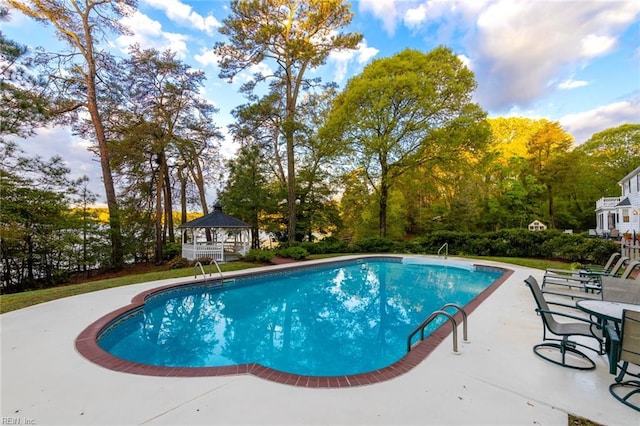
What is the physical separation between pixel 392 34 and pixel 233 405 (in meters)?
16.9

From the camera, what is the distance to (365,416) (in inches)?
93.4

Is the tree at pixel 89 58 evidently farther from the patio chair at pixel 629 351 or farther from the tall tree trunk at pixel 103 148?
the patio chair at pixel 629 351

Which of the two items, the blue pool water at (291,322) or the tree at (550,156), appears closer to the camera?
the blue pool water at (291,322)

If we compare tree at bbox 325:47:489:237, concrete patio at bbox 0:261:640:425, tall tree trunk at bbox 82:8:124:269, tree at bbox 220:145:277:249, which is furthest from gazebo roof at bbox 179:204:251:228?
concrete patio at bbox 0:261:640:425

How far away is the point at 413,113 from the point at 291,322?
46.2 ft

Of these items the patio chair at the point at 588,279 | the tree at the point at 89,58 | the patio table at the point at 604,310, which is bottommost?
the patio chair at the point at 588,279

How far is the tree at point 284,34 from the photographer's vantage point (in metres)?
13.1

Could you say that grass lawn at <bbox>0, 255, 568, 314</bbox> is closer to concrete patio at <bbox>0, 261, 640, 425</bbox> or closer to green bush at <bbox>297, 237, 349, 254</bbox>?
concrete patio at <bbox>0, 261, 640, 425</bbox>

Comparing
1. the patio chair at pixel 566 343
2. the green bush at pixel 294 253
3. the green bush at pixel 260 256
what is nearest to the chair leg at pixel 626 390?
the patio chair at pixel 566 343

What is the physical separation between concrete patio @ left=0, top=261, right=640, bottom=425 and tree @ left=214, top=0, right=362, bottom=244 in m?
13.0

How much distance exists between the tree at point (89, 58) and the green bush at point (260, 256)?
640 centimetres

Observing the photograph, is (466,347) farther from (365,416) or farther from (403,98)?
(403,98)

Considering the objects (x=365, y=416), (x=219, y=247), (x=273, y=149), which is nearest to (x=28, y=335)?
(x=365, y=416)

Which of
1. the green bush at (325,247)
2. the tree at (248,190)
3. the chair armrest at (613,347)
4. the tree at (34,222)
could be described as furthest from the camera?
the tree at (248,190)
